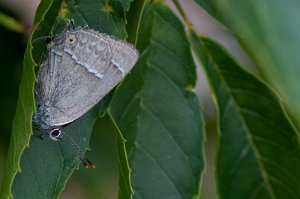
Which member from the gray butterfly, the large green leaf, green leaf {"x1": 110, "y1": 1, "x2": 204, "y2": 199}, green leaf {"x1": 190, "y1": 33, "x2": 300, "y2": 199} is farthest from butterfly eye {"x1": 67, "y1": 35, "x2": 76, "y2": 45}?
the large green leaf

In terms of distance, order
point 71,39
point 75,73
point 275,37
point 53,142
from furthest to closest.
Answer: point 75,73, point 71,39, point 53,142, point 275,37

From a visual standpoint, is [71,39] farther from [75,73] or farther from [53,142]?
[53,142]

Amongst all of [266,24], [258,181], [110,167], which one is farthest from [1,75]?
[266,24]

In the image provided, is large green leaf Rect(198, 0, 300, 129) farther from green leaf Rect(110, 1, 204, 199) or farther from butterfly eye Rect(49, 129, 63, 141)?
green leaf Rect(110, 1, 204, 199)

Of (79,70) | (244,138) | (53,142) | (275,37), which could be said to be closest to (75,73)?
(79,70)

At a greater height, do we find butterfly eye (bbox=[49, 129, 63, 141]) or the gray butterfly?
the gray butterfly

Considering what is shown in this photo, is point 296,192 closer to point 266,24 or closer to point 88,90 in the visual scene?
point 88,90
